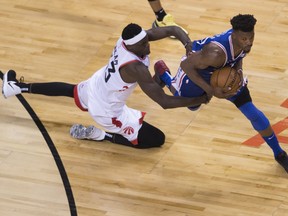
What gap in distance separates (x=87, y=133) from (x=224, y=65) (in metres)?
1.64

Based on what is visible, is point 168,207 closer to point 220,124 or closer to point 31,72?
point 220,124

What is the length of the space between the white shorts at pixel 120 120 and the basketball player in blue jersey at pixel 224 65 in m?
0.50

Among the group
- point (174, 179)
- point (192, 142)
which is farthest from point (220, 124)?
point (174, 179)

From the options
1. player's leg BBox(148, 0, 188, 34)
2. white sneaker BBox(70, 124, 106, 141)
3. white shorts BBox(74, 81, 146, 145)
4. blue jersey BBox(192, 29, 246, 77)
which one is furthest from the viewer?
player's leg BBox(148, 0, 188, 34)

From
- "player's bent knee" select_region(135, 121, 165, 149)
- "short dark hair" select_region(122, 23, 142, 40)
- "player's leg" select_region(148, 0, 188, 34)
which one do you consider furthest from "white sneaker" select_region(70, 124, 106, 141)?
"player's leg" select_region(148, 0, 188, 34)

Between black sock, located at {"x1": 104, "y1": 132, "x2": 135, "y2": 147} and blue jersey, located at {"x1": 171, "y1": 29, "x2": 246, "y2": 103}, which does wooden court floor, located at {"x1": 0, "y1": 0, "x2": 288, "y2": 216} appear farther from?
blue jersey, located at {"x1": 171, "y1": 29, "x2": 246, "y2": 103}

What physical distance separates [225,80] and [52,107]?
2276 mm

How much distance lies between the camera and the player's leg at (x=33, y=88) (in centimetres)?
860

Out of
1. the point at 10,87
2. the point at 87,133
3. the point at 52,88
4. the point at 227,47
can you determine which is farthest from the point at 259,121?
the point at 10,87

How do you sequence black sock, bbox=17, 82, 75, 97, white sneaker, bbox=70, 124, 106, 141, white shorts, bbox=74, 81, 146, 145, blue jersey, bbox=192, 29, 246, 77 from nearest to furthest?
blue jersey, bbox=192, 29, 246, 77, white shorts, bbox=74, 81, 146, 145, white sneaker, bbox=70, 124, 106, 141, black sock, bbox=17, 82, 75, 97

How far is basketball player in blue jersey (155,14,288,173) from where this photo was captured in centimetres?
734

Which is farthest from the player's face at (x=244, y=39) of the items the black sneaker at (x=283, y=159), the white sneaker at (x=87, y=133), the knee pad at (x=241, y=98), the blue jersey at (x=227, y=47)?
the white sneaker at (x=87, y=133)

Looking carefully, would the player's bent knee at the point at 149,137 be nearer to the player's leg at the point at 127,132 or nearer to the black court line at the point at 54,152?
the player's leg at the point at 127,132

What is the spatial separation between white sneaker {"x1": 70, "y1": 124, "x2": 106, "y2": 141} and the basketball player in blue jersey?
853mm
